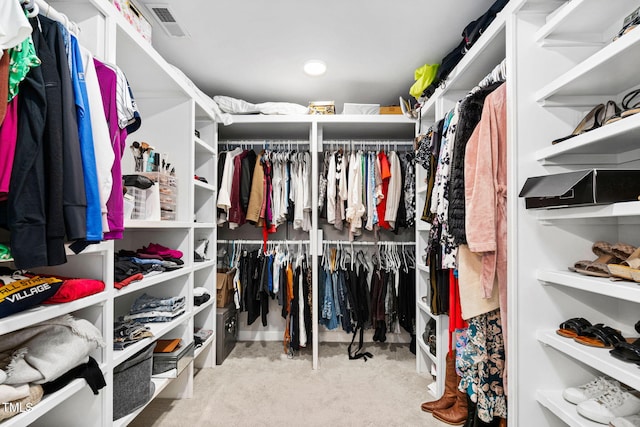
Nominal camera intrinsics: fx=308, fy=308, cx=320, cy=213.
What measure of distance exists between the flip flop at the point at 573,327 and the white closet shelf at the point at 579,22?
3.67 ft

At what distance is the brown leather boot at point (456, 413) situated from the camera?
5.73ft

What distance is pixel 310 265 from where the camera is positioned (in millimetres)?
2699

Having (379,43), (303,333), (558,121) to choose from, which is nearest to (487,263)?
(558,121)

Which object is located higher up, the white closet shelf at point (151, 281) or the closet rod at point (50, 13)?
the closet rod at point (50, 13)

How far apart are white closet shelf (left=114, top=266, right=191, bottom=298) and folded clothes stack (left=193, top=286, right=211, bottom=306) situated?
33 centimetres

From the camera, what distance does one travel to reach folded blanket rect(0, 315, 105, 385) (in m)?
0.94

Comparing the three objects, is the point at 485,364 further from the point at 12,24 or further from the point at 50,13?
the point at 50,13

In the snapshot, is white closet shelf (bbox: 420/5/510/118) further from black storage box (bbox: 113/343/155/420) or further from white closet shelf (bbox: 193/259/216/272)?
black storage box (bbox: 113/343/155/420)

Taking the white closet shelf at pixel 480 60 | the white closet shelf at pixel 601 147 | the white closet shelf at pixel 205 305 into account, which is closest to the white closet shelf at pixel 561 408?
the white closet shelf at pixel 601 147

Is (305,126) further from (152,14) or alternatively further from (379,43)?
(152,14)

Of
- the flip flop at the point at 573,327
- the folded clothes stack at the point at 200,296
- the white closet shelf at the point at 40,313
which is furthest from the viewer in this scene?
the folded clothes stack at the point at 200,296

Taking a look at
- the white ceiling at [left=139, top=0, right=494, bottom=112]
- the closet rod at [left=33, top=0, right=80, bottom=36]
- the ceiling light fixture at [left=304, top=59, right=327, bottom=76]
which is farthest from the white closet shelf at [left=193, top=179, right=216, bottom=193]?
the closet rod at [left=33, top=0, right=80, bottom=36]

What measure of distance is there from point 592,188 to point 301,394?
Answer: 194 centimetres

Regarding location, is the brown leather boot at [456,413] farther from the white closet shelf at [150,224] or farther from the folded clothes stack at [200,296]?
the white closet shelf at [150,224]
